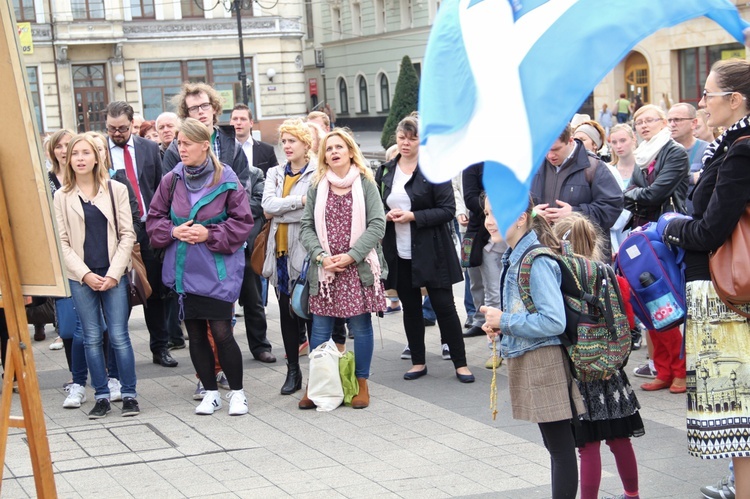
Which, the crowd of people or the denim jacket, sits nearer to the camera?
the denim jacket

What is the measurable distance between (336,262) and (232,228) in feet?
2.53

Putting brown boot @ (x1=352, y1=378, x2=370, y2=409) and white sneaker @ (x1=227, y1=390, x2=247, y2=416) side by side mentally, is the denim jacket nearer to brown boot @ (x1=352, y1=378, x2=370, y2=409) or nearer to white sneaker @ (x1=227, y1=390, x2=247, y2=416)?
brown boot @ (x1=352, y1=378, x2=370, y2=409)

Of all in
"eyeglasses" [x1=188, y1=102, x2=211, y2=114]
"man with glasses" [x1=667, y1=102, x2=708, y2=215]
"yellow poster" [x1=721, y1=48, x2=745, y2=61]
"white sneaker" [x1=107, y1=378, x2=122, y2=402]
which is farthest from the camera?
"yellow poster" [x1=721, y1=48, x2=745, y2=61]

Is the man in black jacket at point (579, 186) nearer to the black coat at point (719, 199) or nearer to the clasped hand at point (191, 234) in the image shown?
the clasped hand at point (191, 234)

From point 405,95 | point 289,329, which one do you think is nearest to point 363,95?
point 405,95

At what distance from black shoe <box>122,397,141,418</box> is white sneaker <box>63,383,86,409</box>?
1.51 feet

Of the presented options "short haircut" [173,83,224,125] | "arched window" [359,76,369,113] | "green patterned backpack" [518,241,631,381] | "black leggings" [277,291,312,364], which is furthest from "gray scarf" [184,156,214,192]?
"arched window" [359,76,369,113]

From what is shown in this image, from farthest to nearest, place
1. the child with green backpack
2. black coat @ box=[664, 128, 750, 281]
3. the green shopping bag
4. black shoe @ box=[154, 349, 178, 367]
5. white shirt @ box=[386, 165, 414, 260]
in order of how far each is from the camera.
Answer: black shoe @ box=[154, 349, 178, 367] < white shirt @ box=[386, 165, 414, 260] < the green shopping bag < the child with green backpack < black coat @ box=[664, 128, 750, 281]

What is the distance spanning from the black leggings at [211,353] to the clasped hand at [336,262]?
0.82m

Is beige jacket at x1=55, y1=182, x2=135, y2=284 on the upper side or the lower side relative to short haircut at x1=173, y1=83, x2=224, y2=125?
lower

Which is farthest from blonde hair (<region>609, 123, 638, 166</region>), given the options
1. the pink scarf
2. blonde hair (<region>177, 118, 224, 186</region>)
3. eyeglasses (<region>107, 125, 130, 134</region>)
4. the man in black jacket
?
eyeglasses (<region>107, 125, 130, 134</region>)

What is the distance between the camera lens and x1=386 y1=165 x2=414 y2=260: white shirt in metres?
7.97

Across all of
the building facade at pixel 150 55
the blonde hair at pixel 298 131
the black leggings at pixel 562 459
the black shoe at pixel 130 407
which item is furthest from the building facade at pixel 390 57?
the black leggings at pixel 562 459

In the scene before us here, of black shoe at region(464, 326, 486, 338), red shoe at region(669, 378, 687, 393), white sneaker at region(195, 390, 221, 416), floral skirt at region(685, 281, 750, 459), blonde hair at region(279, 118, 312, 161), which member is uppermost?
blonde hair at region(279, 118, 312, 161)
